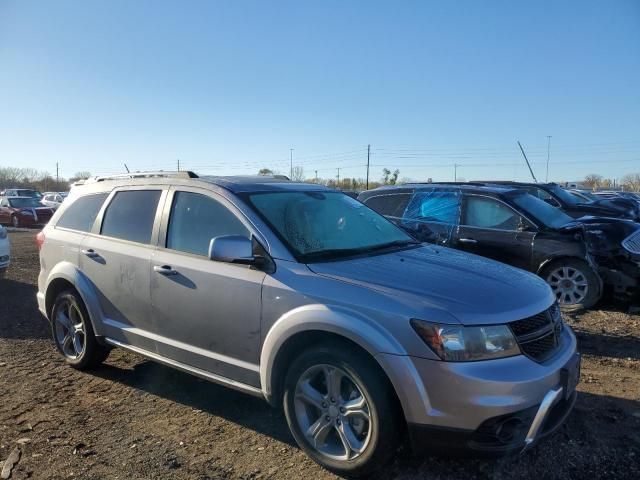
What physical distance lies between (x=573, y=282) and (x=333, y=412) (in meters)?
4.92

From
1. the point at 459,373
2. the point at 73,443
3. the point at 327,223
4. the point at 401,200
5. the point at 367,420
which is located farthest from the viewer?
the point at 401,200

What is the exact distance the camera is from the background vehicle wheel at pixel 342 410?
9.45 ft

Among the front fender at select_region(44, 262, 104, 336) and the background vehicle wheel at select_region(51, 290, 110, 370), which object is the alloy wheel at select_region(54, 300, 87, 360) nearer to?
the background vehicle wheel at select_region(51, 290, 110, 370)

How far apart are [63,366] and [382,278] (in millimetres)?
3612

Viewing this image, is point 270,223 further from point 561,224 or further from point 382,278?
point 561,224

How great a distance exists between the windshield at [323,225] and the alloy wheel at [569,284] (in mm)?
3440

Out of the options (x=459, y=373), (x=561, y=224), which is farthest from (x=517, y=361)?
(x=561, y=224)

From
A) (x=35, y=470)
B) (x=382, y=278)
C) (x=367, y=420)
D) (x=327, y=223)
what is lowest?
(x=35, y=470)

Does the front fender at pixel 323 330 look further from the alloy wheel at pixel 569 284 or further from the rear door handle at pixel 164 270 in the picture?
the alloy wheel at pixel 569 284

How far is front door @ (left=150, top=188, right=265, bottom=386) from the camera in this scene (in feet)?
11.4

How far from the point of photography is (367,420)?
9.75 feet

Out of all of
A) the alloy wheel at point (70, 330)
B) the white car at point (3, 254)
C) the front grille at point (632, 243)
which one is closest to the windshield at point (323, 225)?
the alloy wheel at point (70, 330)

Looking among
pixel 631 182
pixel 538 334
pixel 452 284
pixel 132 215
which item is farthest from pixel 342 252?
pixel 631 182

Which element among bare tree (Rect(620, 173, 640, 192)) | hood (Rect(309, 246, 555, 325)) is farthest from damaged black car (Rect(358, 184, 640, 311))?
bare tree (Rect(620, 173, 640, 192))
